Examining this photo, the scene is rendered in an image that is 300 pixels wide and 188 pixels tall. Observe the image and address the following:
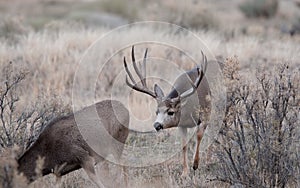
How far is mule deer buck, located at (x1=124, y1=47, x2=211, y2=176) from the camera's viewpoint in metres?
8.15

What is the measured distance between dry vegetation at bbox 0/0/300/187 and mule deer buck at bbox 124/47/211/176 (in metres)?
0.36

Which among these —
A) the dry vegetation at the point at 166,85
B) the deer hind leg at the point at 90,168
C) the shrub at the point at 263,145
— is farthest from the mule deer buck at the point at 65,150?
the shrub at the point at 263,145

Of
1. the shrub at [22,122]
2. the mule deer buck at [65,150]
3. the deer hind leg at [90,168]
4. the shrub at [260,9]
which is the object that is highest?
the shrub at [260,9]

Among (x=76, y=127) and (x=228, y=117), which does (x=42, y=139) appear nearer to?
(x=76, y=127)

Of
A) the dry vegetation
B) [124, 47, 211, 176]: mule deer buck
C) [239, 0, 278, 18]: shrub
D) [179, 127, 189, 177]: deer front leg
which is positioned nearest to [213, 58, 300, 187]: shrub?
the dry vegetation

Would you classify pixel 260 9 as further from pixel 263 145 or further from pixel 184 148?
pixel 263 145

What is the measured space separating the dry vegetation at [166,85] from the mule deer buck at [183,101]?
36 centimetres

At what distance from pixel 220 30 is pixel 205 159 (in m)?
11.1

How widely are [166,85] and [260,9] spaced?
53.5 ft

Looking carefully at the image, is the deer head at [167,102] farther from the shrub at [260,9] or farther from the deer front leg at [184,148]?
the shrub at [260,9]

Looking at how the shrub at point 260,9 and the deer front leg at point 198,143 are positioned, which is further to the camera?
the shrub at point 260,9

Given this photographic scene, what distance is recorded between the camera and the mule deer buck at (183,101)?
8148 mm

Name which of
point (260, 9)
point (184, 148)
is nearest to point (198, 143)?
point (184, 148)

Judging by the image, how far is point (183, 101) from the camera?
837cm
